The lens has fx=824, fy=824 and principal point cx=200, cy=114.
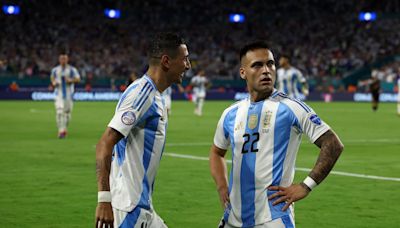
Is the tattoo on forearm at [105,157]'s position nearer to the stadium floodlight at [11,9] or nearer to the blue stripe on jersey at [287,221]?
the blue stripe on jersey at [287,221]

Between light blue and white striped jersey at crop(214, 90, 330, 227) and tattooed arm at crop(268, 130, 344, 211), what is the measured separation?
0.06 m

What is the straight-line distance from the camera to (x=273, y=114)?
249 inches

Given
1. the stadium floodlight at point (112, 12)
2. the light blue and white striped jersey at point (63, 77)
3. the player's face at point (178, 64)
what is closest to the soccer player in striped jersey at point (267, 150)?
the player's face at point (178, 64)

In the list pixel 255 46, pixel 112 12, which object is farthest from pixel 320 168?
pixel 112 12

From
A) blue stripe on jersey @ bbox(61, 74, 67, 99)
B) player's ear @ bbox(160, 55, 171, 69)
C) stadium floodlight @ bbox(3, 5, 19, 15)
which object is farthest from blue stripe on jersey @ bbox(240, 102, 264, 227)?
stadium floodlight @ bbox(3, 5, 19, 15)

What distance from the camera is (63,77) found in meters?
25.0

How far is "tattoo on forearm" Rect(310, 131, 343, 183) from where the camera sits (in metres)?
6.14

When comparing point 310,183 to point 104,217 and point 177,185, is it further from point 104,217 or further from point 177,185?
point 177,185

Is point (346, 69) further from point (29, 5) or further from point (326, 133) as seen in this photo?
point (326, 133)

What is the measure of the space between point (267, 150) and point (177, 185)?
26.3 ft

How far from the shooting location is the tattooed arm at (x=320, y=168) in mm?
6082

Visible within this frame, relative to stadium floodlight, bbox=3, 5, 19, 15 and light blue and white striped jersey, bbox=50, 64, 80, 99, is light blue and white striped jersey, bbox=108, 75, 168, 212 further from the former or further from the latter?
stadium floodlight, bbox=3, 5, 19, 15

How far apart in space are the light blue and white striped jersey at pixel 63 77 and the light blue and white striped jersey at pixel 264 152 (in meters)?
18.8

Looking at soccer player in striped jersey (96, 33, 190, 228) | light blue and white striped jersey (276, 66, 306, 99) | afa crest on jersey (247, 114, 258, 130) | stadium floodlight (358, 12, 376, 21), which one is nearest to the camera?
soccer player in striped jersey (96, 33, 190, 228)
